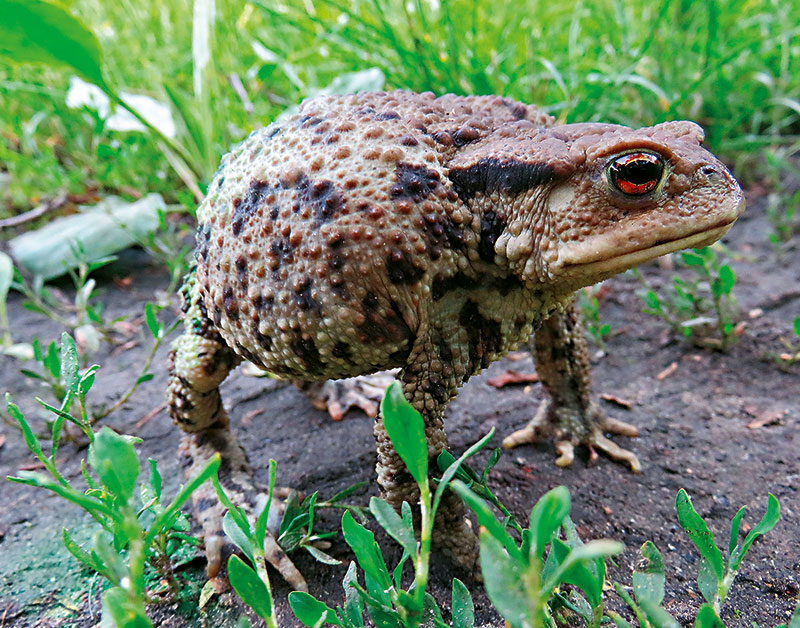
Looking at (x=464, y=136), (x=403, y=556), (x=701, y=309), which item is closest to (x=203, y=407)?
(x=403, y=556)

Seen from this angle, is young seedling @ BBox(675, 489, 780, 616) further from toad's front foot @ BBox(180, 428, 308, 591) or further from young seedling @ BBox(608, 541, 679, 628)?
toad's front foot @ BBox(180, 428, 308, 591)

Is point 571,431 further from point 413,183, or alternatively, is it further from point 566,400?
point 413,183

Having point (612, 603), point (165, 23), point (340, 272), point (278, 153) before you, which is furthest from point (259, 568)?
point (165, 23)

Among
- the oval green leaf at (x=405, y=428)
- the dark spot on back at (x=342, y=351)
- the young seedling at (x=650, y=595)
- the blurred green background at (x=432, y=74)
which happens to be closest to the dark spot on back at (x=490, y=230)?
the dark spot on back at (x=342, y=351)

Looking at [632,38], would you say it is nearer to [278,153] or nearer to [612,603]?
[278,153]

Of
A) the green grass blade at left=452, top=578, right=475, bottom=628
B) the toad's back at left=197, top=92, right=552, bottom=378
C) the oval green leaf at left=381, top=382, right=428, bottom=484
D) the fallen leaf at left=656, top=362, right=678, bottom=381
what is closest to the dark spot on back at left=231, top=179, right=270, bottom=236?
the toad's back at left=197, top=92, right=552, bottom=378
